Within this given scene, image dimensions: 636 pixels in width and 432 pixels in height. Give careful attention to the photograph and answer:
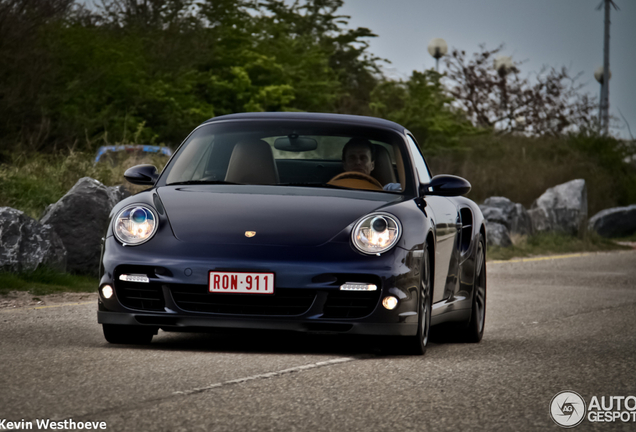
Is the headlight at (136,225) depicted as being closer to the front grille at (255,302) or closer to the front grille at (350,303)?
the front grille at (255,302)

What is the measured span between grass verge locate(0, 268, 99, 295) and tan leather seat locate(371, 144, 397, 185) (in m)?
4.39

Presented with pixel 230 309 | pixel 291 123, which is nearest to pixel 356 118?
pixel 291 123

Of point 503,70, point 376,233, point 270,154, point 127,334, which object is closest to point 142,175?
point 270,154

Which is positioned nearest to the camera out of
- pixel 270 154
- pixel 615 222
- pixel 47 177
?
pixel 270 154

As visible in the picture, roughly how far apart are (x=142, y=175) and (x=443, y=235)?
1987 mm

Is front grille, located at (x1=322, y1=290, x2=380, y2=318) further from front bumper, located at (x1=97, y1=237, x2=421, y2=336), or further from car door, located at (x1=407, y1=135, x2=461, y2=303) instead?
car door, located at (x1=407, y1=135, x2=461, y2=303)

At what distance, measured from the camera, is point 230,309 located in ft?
19.5

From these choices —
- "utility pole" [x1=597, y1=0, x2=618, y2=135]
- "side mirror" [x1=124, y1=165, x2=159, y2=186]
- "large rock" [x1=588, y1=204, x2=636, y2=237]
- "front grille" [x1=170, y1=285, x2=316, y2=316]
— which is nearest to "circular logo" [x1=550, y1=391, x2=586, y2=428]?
"front grille" [x1=170, y1=285, x2=316, y2=316]

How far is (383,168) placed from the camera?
23.9 ft

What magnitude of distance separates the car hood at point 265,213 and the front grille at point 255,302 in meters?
0.27

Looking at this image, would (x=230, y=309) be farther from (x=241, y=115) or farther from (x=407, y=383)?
(x=241, y=115)

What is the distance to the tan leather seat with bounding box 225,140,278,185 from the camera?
6926 mm

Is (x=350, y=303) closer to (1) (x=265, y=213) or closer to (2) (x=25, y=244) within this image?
(1) (x=265, y=213)

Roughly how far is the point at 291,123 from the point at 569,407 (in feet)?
10.5
